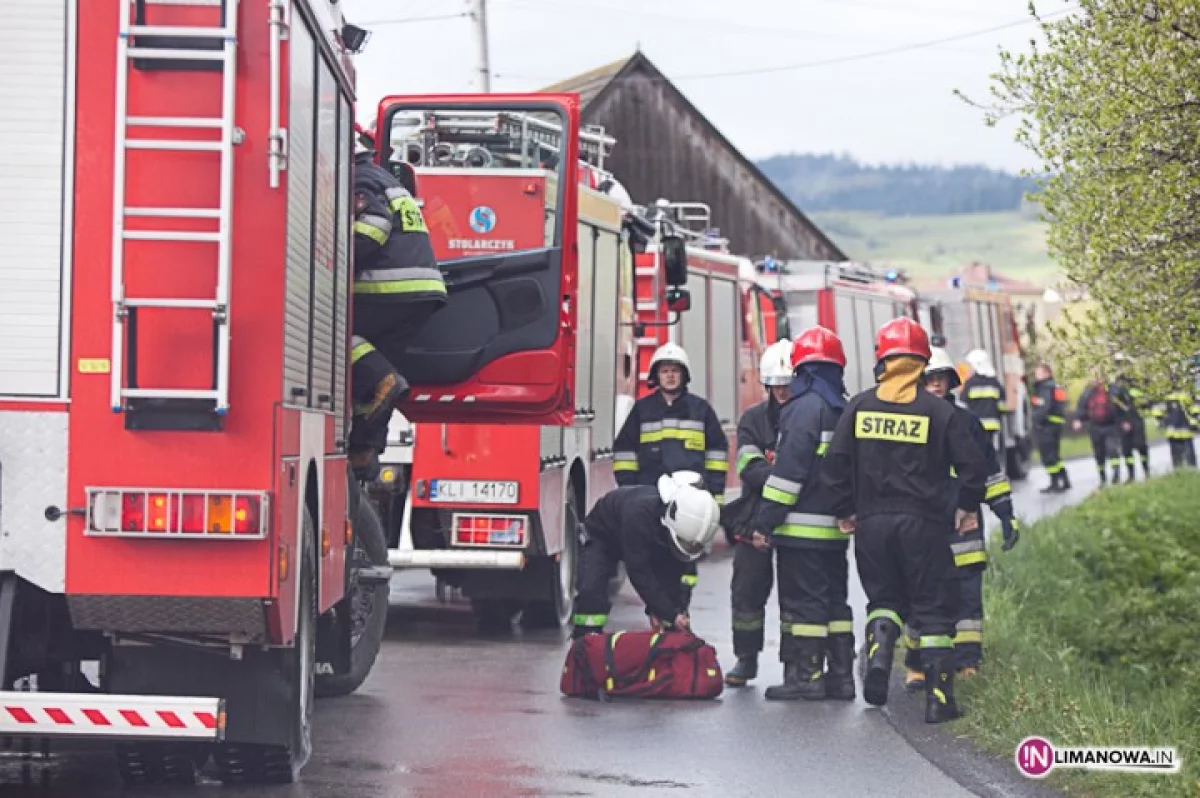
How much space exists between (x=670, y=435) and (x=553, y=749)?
3991 millimetres

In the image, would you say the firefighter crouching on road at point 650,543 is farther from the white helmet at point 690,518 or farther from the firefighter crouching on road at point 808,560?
the firefighter crouching on road at point 808,560

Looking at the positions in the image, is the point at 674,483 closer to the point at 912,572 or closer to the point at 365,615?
the point at 912,572

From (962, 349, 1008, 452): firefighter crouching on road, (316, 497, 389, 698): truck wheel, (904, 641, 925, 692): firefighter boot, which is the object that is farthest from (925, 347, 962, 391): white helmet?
(962, 349, 1008, 452): firefighter crouching on road

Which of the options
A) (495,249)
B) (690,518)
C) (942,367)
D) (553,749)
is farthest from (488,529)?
(553,749)

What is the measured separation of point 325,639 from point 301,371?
8.82 feet

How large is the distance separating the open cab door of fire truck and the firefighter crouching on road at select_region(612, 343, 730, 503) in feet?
3.53

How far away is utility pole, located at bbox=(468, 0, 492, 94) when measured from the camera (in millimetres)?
26328

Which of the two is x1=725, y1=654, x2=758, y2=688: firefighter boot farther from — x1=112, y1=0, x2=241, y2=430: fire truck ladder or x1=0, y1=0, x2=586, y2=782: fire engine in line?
x1=112, y1=0, x2=241, y2=430: fire truck ladder

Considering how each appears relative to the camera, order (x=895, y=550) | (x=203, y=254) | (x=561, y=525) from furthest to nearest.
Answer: (x=561, y=525) < (x=895, y=550) < (x=203, y=254)

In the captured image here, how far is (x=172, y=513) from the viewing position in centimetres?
667

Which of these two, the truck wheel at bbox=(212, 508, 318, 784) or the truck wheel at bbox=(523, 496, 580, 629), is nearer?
the truck wheel at bbox=(212, 508, 318, 784)

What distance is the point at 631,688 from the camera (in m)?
10.9

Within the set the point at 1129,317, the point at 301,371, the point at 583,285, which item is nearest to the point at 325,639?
the point at 301,371

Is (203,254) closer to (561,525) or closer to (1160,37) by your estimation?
(1160,37)
